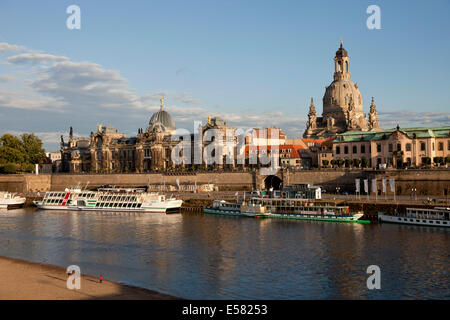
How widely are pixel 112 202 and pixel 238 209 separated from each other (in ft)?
76.2

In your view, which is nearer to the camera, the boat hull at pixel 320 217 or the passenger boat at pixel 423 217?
the passenger boat at pixel 423 217

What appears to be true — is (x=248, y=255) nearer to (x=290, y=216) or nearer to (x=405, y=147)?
(x=290, y=216)

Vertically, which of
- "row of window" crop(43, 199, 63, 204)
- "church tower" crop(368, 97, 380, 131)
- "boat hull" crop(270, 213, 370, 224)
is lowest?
"boat hull" crop(270, 213, 370, 224)

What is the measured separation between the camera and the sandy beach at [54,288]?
91.0ft

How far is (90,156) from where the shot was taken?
151 metres

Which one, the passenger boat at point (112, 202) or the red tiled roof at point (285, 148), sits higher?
the red tiled roof at point (285, 148)

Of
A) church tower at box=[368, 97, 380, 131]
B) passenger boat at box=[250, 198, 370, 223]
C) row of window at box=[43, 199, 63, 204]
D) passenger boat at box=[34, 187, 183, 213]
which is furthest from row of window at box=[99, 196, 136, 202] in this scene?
church tower at box=[368, 97, 380, 131]

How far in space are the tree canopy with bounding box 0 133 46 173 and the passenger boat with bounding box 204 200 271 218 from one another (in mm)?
76195

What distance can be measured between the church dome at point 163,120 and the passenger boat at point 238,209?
69.8m

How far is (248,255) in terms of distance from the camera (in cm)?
4144

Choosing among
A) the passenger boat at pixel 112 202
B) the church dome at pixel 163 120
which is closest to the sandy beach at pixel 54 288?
the passenger boat at pixel 112 202

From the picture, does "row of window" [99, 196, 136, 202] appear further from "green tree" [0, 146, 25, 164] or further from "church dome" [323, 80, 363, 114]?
"church dome" [323, 80, 363, 114]

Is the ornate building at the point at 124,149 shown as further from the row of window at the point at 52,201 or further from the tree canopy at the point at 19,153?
the row of window at the point at 52,201

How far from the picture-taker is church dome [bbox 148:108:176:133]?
145 m
